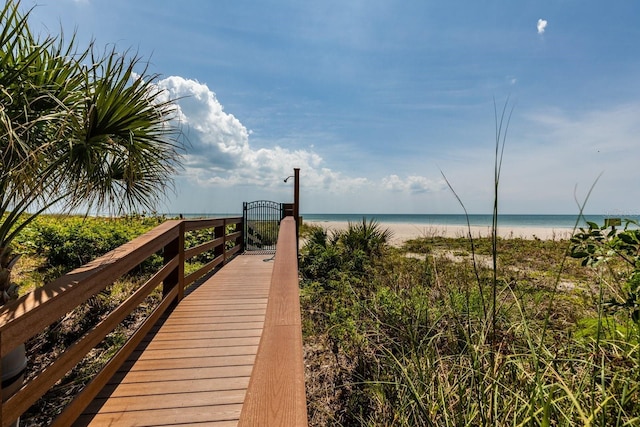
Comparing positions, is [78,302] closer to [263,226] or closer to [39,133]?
[39,133]

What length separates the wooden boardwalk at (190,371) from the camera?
202 cm

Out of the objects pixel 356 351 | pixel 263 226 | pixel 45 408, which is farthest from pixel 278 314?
pixel 263 226

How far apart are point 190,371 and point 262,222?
8191mm

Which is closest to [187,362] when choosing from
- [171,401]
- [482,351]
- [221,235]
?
[171,401]

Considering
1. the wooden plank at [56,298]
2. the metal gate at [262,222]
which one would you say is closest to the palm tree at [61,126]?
the wooden plank at [56,298]

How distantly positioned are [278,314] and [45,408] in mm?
2997

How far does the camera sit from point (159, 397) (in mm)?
2193

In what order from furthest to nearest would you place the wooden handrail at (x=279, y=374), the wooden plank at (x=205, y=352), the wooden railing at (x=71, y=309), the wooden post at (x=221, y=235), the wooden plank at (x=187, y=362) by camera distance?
the wooden post at (x=221, y=235)
the wooden plank at (x=205, y=352)
the wooden plank at (x=187, y=362)
the wooden railing at (x=71, y=309)
the wooden handrail at (x=279, y=374)

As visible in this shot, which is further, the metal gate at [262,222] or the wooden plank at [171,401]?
the metal gate at [262,222]

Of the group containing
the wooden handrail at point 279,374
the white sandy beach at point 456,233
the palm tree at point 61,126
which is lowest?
the white sandy beach at point 456,233

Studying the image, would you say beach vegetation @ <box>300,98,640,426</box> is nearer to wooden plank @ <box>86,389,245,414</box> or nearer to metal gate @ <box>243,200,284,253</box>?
wooden plank @ <box>86,389,245,414</box>

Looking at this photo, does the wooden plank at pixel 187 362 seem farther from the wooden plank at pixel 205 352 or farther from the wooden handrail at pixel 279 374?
the wooden handrail at pixel 279 374

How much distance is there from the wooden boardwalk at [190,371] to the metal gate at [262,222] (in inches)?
245

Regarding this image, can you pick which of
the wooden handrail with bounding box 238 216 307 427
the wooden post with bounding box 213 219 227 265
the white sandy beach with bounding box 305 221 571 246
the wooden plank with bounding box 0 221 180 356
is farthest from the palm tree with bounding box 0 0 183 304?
the white sandy beach with bounding box 305 221 571 246
